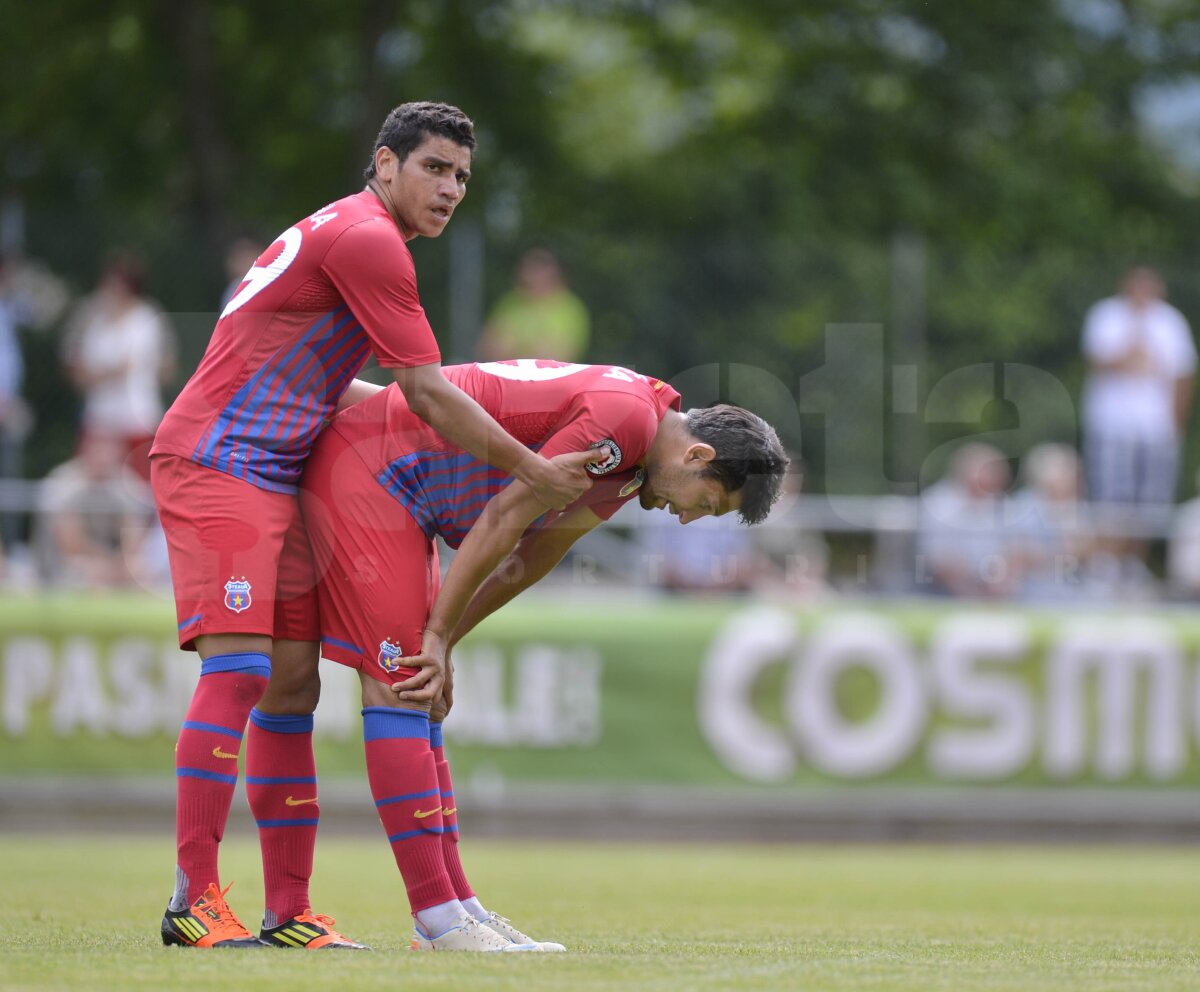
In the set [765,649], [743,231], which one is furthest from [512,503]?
[743,231]

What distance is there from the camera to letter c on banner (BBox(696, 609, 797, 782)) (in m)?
12.7

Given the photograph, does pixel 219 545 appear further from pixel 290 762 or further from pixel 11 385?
pixel 11 385

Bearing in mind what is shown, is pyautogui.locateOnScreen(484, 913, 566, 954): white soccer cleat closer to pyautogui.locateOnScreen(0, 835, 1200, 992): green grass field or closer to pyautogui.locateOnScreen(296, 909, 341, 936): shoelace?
pyautogui.locateOnScreen(0, 835, 1200, 992): green grass field

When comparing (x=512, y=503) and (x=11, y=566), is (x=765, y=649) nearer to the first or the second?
(x=11, y=566)

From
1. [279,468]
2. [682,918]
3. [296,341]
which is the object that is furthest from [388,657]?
[682,918]

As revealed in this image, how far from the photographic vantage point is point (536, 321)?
13.1 m

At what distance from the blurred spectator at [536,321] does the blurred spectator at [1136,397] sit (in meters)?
3.65

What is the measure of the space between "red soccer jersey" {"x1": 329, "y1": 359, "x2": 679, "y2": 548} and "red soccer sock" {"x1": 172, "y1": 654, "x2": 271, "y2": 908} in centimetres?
72

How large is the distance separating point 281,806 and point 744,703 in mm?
6976

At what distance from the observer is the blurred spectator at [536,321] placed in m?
13.0

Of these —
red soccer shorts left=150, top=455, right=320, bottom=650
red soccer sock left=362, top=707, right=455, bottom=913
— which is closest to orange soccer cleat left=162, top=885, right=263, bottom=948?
red soccer sock left=362, top=707, right=455, bottom=913

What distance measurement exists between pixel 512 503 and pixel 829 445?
8.31 m

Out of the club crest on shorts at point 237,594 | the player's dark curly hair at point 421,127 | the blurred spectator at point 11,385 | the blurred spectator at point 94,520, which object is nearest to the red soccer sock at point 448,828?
the club crest on shorts at point 237,594

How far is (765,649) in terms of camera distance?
41.8 ft
